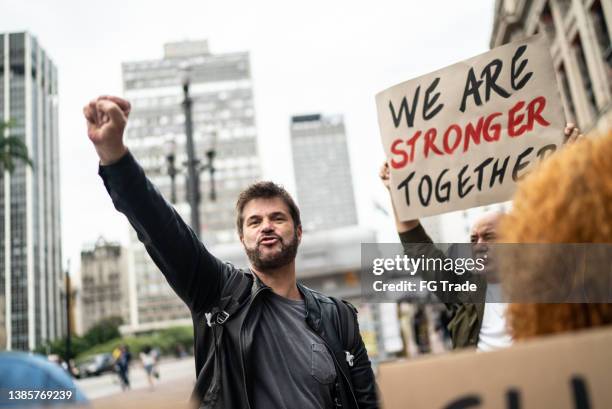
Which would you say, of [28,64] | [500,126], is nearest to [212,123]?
[28,64]

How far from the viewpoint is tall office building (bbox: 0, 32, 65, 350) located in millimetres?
66812

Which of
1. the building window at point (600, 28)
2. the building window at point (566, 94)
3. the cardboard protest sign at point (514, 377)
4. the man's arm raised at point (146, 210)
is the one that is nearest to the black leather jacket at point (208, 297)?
the man's arm raised at point (146, 210)

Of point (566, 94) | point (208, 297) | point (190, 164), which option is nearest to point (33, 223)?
point (566, 94)

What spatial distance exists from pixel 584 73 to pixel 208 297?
788 inches

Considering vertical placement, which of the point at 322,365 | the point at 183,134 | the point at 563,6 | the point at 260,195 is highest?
the point at 183,134

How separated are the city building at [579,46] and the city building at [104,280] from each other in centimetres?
8142

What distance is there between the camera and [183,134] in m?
90.6

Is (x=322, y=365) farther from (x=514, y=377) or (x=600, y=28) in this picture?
(x=600, y=28)

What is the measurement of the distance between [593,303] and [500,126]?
1.67m

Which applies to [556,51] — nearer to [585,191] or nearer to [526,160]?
[526,160]

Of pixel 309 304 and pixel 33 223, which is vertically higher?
pixel 33 223

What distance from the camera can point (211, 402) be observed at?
6.32 feet

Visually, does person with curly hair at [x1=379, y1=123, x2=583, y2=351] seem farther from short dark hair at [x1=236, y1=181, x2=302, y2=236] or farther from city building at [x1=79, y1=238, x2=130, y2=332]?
city building at [x1=79, y1=238, x2=130, y2=332]

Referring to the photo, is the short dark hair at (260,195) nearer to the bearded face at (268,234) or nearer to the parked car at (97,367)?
the bearded face at (268,234)
